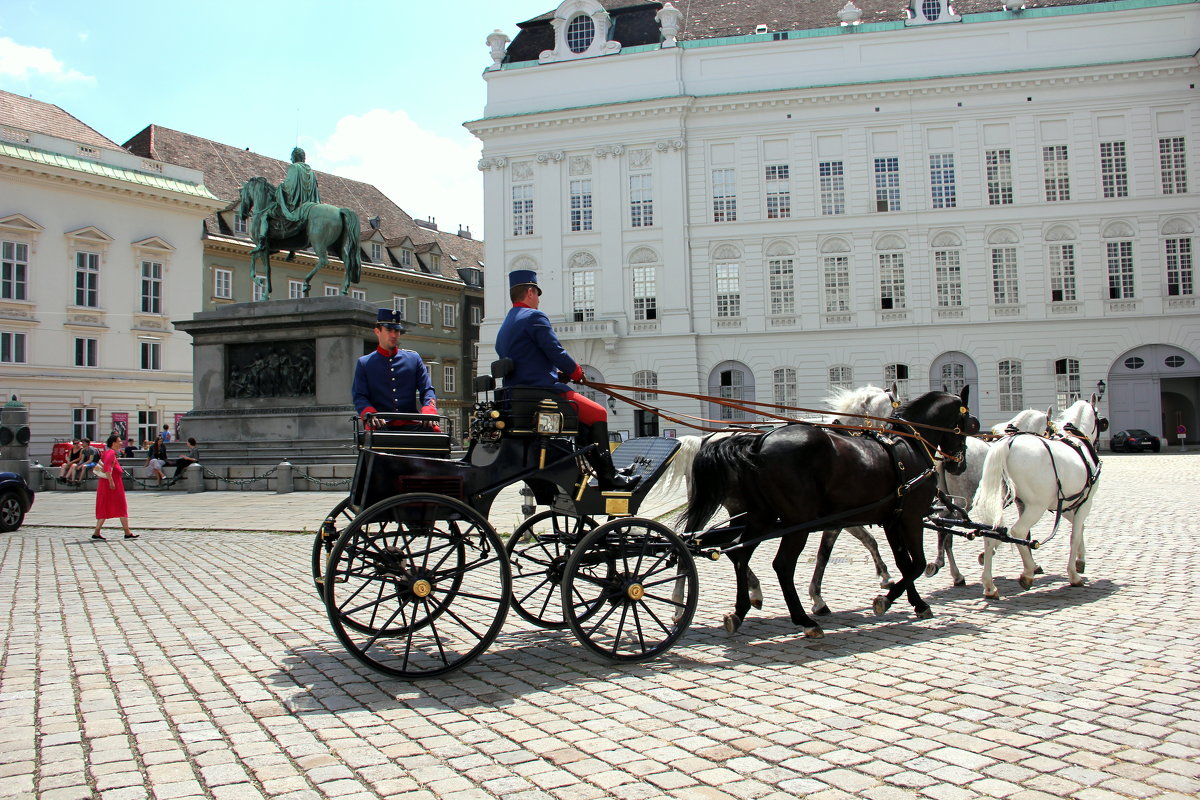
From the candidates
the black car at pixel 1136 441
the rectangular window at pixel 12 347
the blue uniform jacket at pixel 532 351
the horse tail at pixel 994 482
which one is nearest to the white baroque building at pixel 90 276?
the rectangular window at pixel 12 347

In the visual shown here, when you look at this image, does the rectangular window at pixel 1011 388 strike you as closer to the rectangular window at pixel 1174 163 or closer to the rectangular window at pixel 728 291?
the rectangular window at pixel 1174 163

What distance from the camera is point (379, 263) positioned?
54031 millimetres

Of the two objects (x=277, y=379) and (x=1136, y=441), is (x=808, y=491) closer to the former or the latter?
(x=277, y=379)

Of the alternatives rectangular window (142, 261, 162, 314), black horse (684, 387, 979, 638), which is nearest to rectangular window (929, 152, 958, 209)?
rectangular window (142, 261, 162, 314)

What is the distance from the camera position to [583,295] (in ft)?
149

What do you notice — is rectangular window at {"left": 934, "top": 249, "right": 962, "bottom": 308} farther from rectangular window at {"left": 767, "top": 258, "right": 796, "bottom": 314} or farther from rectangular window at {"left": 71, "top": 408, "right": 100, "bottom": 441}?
rectangular window at {"left": 71, "top": 408, "right": 100, "bottom": 441}

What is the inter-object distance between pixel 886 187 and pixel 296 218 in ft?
95.9

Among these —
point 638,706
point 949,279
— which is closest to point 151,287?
point 949,279

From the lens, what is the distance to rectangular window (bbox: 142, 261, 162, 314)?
43.2 meters

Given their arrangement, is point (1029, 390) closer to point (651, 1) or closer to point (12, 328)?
point (651, 1)

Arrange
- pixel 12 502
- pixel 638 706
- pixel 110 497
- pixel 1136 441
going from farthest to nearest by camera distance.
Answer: pixel 1136 441
pixel 12 502
pixel 110 497
pixel 638 706

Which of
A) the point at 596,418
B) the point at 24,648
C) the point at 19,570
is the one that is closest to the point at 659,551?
the point at 596,418

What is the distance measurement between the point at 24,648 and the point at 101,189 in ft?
135

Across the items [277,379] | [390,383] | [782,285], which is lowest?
[390,383]
